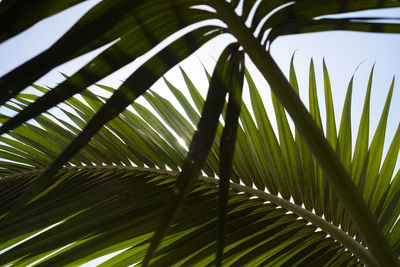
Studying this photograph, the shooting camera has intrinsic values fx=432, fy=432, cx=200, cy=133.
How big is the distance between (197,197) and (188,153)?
60 centimetres

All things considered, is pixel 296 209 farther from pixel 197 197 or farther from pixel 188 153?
pixel 188 153

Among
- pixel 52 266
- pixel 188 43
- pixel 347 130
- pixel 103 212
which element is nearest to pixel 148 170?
→ pixel 103 212

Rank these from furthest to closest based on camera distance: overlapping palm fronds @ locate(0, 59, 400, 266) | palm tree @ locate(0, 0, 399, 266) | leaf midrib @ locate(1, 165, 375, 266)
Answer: overlapping palm fronds @ locate(0, 59, 400, 266)
leaf midrib @ locate(1, 165, 375, 266)
palm tree @ locate(0, 0, 399, 266)

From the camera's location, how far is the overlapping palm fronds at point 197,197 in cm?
97

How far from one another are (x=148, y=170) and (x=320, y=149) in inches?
27.6

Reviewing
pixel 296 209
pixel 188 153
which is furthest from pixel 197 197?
pixel 188 153

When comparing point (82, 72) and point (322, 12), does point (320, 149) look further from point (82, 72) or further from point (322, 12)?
point (82, 72)

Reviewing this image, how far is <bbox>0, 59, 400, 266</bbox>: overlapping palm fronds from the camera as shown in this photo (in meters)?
0.97

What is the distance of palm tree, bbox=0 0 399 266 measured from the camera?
0.44 m

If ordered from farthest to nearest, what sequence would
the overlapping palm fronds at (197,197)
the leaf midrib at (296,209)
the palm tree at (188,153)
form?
the overlapping palm fronds at (197,197) < the leaf midrib at (296,209) < the palm tree at (188,153)

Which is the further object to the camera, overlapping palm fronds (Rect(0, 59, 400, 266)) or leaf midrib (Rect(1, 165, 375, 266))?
overlapping palm fronds (Rect(0, 59, 400, 266))

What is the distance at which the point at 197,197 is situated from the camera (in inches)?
40.7

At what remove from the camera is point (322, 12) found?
0.54m

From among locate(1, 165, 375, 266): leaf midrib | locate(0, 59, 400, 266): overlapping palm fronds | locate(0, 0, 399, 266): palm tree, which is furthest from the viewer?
locate(0, 59, 400, 266): overlapping palm fronds
